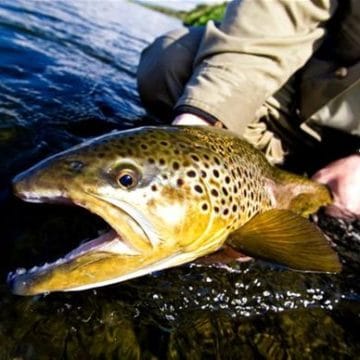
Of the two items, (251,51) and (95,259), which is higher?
(251,51)

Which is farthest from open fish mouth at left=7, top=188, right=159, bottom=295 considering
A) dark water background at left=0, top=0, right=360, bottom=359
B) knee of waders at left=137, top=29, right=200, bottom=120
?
knee of waders at left=137, top=29, right=200, bottom=120

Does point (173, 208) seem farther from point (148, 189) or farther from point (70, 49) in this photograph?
point (70, 49)

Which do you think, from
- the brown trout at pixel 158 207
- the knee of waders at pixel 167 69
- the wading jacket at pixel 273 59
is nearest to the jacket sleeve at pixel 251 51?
the wading jacket at pixel 273 59

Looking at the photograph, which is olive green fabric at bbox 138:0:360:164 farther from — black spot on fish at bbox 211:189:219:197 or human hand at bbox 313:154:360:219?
black spot on fish at bbox 211:189:219:197

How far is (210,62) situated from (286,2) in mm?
482

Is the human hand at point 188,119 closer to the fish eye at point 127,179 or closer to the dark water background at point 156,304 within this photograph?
the dark water background at point 156,304

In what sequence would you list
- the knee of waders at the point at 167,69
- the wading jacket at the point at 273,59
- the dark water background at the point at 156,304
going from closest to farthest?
the dark water background at the point at 156,304 < the wading jacket at the point at 273,59 < the knee of waders at the point at 167,69

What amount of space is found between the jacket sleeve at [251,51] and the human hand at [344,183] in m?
0.49

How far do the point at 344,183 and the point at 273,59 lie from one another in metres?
0.70

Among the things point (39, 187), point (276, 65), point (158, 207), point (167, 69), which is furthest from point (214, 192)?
point (167, 69)

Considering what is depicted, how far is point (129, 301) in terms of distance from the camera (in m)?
1.82

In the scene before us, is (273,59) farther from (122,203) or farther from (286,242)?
(122,203)

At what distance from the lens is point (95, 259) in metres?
1.50

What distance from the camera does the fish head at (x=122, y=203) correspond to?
58.4 inches
